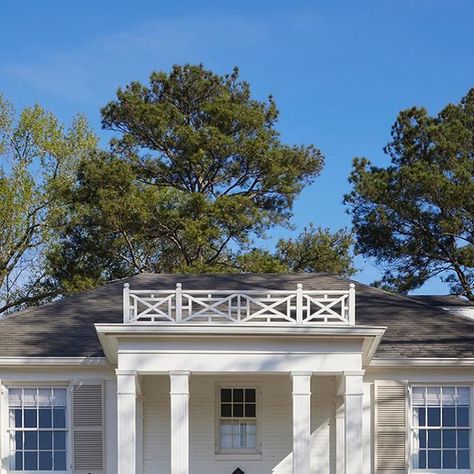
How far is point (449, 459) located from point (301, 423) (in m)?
3.73

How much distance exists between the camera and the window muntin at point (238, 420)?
64.3 feet

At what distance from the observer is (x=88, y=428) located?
1923 centimetres

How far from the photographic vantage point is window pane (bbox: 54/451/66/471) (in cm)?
1923

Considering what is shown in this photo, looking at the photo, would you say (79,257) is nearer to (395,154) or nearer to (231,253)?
(231,253)

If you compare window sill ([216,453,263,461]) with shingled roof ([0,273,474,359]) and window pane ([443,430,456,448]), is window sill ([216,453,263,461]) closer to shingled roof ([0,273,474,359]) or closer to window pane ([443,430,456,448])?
shingled roof ([0,273,474,359])

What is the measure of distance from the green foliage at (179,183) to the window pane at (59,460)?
1645cm

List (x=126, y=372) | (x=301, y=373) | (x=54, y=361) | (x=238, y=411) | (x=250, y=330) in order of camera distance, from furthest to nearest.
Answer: (x=238, y=411) < (x=54, y=361) < (x=301, y=373) < (x=126, y=372) < (x=250, y=330)

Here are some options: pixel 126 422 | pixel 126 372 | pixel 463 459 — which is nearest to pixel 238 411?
pixel 126 422

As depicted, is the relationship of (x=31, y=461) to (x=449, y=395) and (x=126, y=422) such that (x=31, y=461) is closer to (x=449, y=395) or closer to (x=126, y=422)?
(x=126, y=422)

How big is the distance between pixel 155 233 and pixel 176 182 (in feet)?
11.0

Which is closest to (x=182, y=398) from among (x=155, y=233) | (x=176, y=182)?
(x=155, y=233)

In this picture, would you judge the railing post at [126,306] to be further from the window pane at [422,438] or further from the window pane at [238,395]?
the window pane at [422,438]

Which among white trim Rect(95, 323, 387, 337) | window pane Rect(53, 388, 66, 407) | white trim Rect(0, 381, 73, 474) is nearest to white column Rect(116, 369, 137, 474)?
white trim Rect(95, 323, 387, 337)

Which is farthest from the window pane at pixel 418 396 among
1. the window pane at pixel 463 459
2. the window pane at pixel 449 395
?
the window pane at pixel 463 459
